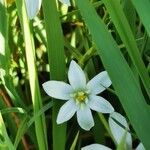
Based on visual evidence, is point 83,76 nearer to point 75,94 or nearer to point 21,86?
point 75,94

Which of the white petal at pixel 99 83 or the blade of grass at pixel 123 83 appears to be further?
the white petal at pixel 99 83

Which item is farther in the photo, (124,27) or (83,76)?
(83,76)

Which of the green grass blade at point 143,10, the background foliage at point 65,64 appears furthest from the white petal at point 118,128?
the green grass blade at point 143,10

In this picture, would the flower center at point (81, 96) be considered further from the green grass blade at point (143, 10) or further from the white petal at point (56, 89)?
the green grass blade at point (143, 10)

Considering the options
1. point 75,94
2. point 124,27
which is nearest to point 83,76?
point 75,94

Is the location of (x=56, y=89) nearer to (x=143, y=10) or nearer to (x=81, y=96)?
(x=81, y=96)

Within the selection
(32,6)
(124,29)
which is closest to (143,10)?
(124,29)

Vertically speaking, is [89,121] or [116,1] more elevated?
[116,1]
